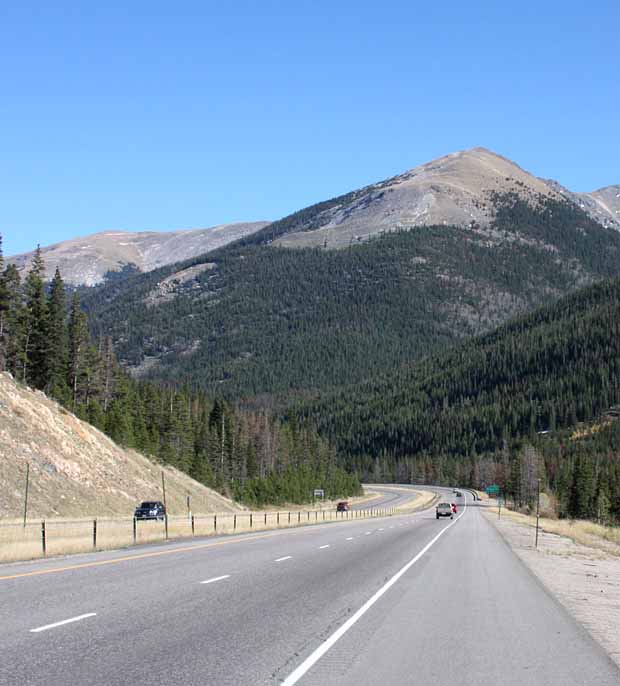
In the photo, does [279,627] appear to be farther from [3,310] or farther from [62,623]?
[3,310]

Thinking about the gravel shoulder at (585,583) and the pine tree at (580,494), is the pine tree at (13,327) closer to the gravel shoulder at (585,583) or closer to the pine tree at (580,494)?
the gravel shoulder at (585,583)

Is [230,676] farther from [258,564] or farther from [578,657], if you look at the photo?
[258,564]

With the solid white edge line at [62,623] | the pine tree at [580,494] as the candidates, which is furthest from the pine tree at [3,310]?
the pine tree at [580,494]

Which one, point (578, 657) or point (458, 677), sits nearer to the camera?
point (458, 677)

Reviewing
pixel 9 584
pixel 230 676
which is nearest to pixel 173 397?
pixel 9 584

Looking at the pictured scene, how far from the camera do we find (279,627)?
12625 mm

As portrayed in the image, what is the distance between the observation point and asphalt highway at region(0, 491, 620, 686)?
9570 mm

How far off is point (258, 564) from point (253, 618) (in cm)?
1008

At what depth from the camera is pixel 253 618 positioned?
1338cm

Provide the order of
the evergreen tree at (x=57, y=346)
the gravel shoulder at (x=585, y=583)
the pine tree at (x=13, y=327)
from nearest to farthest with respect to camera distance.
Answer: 1. the gravel shoulder at (x=585, y=583)
2. the pine tree at (x=13, y=327)
3. the evergreen tree at (x=57, y=346)

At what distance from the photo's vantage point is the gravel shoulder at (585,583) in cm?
1432

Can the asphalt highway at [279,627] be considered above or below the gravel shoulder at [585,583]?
Result: above

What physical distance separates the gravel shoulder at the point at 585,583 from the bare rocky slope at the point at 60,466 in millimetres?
29533

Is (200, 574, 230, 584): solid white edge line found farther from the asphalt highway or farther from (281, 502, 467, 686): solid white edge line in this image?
(281, 502, 467, 686): solid white edge line
